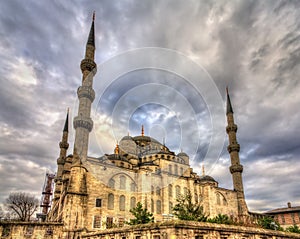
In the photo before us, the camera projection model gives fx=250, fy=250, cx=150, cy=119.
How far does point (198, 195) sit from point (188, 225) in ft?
85.5

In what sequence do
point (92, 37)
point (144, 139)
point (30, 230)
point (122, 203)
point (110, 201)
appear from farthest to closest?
point (144, 139)
point (92, 37)
point (122, 203)
point (110, 201)
point (30, 230)

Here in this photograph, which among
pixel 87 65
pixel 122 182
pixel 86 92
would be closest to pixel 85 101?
pixel 86 92

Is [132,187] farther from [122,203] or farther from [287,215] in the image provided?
[287,215]

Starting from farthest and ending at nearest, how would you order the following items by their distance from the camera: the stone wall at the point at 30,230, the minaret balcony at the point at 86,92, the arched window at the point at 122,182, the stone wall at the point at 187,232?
the minaret balcony at the point at 86,92
the arched window at the point at 122,182
the stone wall at the point at 30,230
the stone wall at the point at 187,232

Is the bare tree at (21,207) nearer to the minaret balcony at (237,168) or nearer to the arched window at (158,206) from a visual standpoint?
the arched window at (158,206)

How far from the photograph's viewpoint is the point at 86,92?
32.1 meters

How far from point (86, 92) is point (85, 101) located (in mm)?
1194

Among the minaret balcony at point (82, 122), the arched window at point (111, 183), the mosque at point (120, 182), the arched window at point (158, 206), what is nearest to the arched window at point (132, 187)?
the mosque at point (120, 182)

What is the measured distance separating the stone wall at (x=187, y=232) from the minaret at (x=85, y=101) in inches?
614

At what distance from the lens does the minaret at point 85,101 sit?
1164 inches

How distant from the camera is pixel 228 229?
12711mm

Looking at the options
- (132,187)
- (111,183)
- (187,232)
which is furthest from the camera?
(132,187)

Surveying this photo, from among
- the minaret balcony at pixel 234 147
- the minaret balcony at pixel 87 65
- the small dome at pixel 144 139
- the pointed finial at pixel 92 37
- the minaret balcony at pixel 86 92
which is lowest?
the minaret balcony at pixel 234 147

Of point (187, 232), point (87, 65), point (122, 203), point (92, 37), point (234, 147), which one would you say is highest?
point (92, 37)
